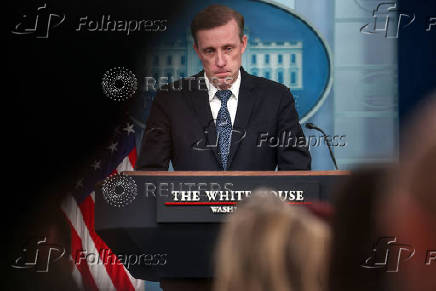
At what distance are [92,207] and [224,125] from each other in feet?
6.20

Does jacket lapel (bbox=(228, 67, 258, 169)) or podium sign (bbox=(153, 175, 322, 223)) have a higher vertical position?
jacket lapel (bbox=(228, 67, 258, 169))

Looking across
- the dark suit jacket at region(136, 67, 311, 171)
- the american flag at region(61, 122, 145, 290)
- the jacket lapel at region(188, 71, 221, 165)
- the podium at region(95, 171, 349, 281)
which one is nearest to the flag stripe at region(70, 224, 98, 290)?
the american flag at region(61, 122, 145, 290)

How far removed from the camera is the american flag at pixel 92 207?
6.35 metres

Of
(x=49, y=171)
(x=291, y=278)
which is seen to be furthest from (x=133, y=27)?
(x=291, y=278)

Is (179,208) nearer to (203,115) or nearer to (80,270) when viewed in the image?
(203,115)

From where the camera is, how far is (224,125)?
4.99 m

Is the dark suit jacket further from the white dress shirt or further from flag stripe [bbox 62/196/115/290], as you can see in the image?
flag stripe [bbox 62/196/115/290]

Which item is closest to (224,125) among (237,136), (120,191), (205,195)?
(237,136)

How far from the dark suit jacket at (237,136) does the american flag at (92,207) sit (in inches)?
52.6

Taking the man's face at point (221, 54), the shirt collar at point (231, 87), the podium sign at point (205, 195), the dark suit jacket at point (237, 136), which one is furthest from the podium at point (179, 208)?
the man's face at point (221, 54)

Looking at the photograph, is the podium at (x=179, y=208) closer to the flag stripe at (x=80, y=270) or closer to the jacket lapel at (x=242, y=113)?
the jacket lapel at (x=242, y=113)

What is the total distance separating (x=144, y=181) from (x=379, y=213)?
9.05 ft

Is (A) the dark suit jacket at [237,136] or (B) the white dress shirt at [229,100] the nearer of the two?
(A) the dark suit jacket at [237,136]

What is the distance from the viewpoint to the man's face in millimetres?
5289
